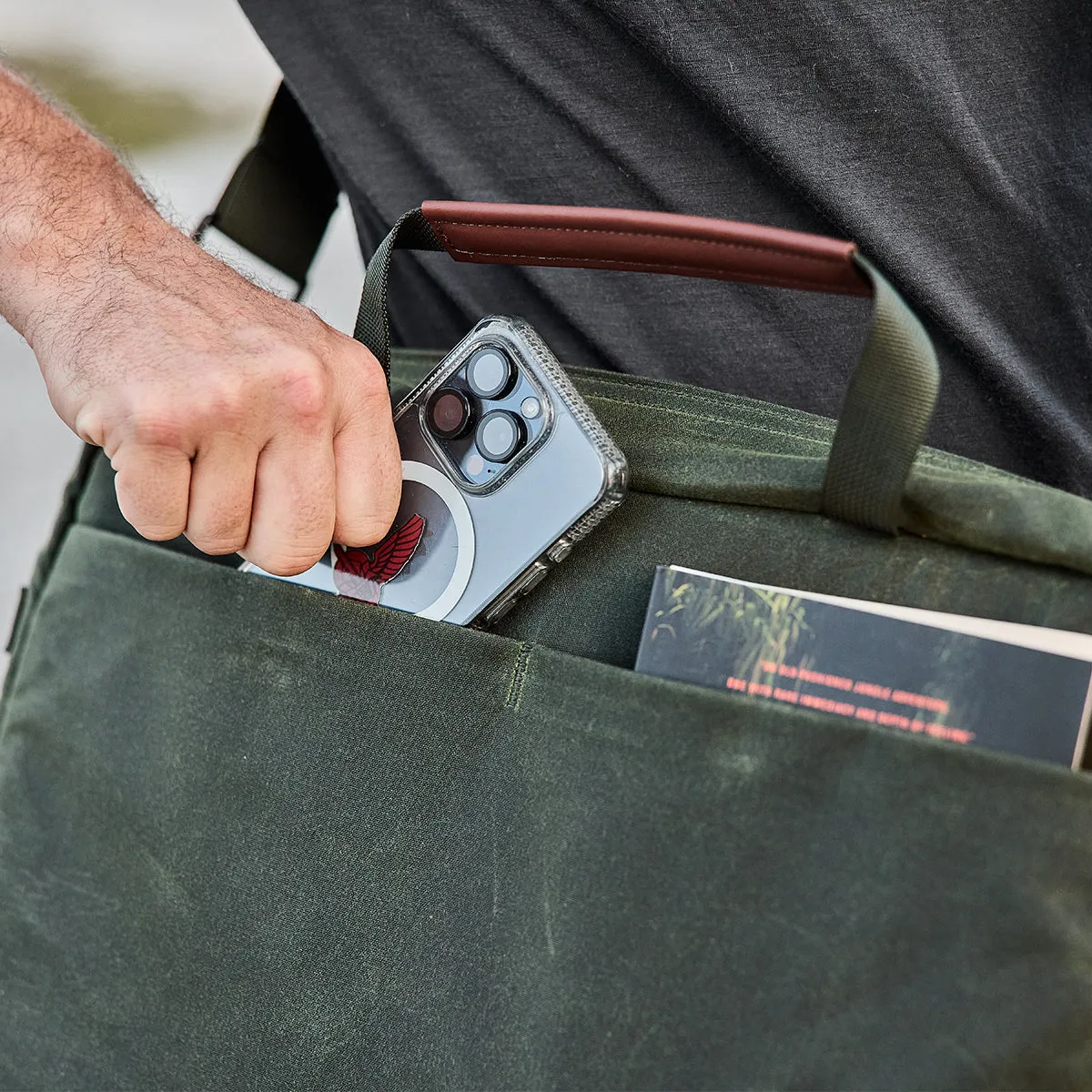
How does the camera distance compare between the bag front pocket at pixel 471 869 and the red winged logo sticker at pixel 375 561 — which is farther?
the red winged logo sticker at pixel 375 561

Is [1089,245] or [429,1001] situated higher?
[1089,245]

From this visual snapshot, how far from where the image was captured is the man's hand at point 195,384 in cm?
55

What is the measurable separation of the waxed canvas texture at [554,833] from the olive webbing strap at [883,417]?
0.06 feet

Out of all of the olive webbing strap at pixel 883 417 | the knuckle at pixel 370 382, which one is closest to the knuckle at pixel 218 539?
the knuckle at pixel 370 382

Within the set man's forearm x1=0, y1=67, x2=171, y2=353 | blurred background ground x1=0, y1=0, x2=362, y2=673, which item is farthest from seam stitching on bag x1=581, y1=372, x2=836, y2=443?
blurred background ground x1=0, y1=0, x2=362, y2=673

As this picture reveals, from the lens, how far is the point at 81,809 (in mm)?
687

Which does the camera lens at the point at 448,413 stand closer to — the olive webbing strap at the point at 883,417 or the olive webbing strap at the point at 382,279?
the olive webbing strap at the point at 382,279

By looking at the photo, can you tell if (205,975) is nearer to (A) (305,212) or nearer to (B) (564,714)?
(B) (564,714)

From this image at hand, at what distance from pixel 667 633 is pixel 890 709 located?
115 mm

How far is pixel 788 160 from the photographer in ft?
2.12

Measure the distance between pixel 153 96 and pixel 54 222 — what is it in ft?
5.15

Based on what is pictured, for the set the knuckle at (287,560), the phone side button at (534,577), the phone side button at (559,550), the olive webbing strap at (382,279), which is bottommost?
the knuckle at (287,560)

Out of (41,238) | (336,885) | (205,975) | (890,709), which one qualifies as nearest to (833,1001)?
(890,709)

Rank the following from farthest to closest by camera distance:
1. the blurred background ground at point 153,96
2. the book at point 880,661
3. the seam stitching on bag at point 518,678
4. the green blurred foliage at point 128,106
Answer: the green blurred foliage at point 128,106 → the blurred background ground at point 153,96 → the seam stitching on bag at point 518,678 → the book at point 880,661
